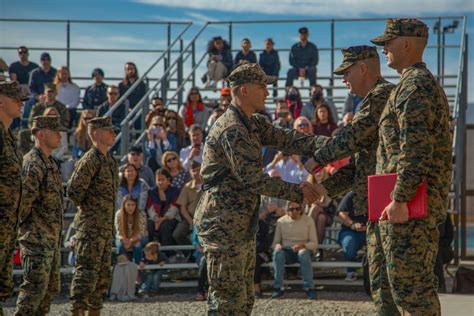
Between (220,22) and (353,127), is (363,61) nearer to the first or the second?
(353,127)

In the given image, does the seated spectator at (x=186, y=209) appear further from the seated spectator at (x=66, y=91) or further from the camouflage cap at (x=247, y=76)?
the camouflage cap at (x=247, y=76)

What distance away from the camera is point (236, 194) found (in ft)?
21.9

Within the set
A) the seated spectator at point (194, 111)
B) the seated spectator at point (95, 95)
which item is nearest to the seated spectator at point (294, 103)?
the seated spectator at point (194, 111)

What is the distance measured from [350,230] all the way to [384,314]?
596 cm

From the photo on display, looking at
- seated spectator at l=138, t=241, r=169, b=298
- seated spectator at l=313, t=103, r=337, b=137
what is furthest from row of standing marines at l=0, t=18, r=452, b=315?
seated spectator at l=313, t=103, r=337, b=137

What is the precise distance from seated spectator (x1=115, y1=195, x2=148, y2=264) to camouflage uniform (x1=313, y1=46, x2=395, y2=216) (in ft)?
18.4

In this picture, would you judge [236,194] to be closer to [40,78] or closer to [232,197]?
[232,197]

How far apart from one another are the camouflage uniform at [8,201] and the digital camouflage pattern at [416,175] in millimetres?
2657

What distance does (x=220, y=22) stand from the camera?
1894 centimetres

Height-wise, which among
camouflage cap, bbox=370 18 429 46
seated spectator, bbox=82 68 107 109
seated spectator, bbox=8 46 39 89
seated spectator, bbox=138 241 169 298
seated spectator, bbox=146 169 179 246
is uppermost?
seated spectator, bbox=8 46 39 89

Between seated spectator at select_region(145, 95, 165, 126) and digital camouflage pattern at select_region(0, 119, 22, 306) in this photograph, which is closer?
digital camouflage pattern at select_region(0, 119, 22, 306)

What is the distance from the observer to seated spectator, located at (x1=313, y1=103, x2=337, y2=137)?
1367 cm

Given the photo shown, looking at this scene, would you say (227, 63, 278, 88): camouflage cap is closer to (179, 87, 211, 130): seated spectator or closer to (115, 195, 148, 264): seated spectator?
(115, 195, 148, 264): seated spectator

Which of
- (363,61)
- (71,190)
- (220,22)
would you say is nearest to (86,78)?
(220,22)
